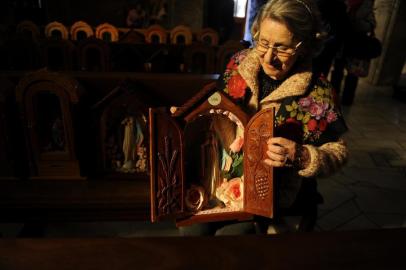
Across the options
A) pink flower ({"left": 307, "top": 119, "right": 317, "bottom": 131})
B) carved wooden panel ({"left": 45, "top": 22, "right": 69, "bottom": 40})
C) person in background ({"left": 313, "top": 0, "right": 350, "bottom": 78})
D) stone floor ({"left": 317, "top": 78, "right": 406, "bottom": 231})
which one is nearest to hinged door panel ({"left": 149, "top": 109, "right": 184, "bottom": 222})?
pink flower ({"left": 307, "top": 119, "right": 317, "bottom": 131})

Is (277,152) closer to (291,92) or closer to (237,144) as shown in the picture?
(237,144)

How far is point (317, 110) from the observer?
1.46m

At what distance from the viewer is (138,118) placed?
6.04 ft

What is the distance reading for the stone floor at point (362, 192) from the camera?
2.34m

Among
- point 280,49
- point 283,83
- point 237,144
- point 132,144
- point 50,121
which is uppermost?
point 280,49

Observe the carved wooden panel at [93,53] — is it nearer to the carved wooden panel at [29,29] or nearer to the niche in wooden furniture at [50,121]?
the carved wooden panel at [29,29]

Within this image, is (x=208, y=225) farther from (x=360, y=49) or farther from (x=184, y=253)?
(x=360, y=49)

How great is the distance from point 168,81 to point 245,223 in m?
0.81

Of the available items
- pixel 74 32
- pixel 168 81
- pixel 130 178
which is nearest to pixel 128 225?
pixel 130 178

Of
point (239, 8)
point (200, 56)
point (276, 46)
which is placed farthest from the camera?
point (239, 8)

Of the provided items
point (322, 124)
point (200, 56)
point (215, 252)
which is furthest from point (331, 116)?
point (200, 56)

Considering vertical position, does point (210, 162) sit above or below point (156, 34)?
below

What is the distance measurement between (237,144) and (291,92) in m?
0.31

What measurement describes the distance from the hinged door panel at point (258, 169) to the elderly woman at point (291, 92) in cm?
3
